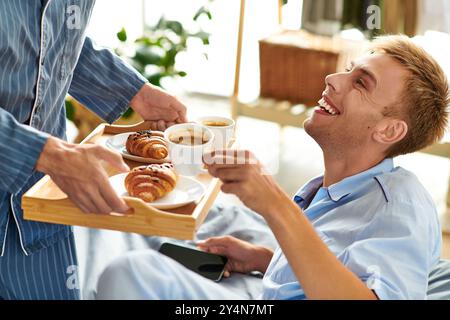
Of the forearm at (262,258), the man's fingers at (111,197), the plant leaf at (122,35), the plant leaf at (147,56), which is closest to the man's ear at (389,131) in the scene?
the forearm at (262,258)

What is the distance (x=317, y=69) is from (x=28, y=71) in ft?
7.19

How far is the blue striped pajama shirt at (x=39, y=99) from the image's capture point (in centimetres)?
129

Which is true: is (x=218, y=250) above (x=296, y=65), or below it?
below

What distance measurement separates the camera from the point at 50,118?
5.34 ft

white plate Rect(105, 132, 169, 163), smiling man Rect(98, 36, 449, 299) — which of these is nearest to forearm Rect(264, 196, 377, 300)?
smiling man Rect(98, 36, 449, 299)

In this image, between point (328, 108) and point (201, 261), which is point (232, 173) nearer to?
point (328, 108)

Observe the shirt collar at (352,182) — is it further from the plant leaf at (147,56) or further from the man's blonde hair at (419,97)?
the plant leaf at (147,56)

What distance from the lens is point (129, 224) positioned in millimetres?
1308

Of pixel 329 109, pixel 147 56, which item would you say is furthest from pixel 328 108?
pixel 147 56

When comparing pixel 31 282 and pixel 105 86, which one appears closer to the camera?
pixel 31 282

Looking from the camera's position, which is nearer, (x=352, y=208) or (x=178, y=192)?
(x=178, y=192)

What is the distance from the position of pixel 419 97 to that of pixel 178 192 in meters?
0.70
